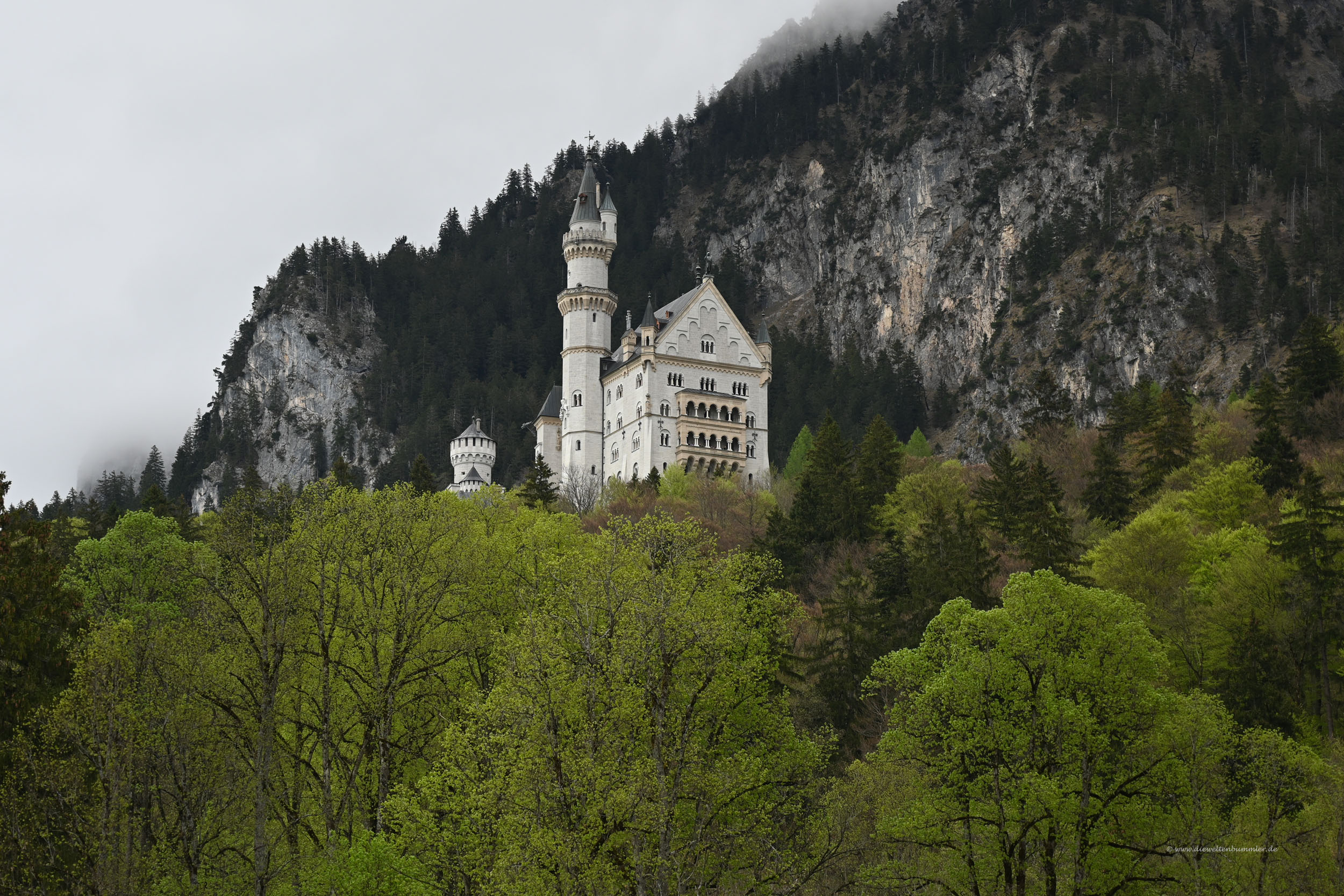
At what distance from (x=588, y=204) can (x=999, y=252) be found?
56.5m

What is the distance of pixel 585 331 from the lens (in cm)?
11538

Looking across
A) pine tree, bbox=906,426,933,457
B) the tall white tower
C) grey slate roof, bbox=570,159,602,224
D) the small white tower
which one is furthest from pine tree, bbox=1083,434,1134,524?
the small white tower

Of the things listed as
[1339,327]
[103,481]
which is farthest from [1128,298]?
[103,481]

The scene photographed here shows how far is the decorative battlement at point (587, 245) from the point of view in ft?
393

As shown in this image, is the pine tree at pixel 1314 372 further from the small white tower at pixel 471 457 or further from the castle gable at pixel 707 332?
the small white tower at pixel 471 457

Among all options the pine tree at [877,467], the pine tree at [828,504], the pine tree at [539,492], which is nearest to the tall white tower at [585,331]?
the pine tree at [539,492]

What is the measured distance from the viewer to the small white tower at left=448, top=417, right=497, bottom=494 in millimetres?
139875

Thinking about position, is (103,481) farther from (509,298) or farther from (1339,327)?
(1339,327)

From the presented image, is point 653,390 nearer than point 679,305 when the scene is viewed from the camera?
Yes

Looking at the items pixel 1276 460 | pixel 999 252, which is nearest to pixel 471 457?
pixel 999 252

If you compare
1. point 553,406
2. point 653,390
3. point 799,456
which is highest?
point 553,406

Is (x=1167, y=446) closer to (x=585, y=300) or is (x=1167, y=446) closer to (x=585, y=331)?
(x=585, y=331)

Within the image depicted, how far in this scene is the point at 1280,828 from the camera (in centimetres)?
3447

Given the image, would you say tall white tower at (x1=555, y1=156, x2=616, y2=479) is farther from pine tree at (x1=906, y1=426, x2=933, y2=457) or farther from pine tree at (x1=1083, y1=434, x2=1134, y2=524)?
pine tree at (x1=1083, y1=434, x2=1134, y2=524)
